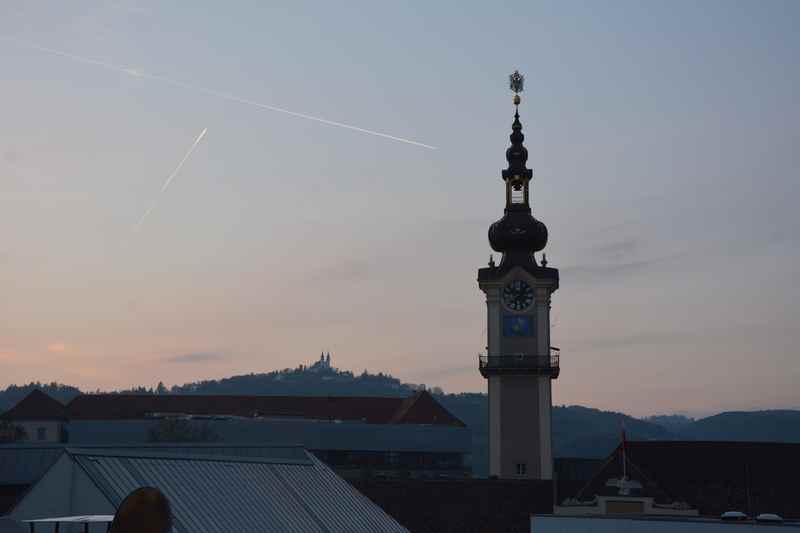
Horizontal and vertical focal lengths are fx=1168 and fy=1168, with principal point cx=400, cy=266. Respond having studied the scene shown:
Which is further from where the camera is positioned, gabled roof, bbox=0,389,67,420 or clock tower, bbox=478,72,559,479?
gabled roof, bbox=0,389,67,420

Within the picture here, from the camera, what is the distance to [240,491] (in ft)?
145

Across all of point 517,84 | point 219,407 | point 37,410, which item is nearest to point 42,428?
point 37,410

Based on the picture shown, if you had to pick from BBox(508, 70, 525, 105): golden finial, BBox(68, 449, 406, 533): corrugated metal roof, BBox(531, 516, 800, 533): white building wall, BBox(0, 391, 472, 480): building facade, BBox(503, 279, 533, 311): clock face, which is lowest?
BBox(531, 516, 800, 533): white building wall

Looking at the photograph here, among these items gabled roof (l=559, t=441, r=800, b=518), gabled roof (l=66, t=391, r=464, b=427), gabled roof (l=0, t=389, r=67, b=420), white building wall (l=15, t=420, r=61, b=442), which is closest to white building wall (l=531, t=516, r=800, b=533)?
gabled roof (l=559, t=441, r=800, b=518)

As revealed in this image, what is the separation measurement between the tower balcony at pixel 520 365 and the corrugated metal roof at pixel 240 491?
2688cm

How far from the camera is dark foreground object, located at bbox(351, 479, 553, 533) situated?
216ft

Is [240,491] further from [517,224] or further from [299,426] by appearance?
[299,426]

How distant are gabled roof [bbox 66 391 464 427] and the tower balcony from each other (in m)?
85.0

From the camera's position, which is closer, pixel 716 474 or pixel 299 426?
pixel 716 474

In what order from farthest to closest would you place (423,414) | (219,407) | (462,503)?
(219,407) < (423,414) < (462,503)

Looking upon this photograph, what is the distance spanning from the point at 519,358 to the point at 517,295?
4.37 m

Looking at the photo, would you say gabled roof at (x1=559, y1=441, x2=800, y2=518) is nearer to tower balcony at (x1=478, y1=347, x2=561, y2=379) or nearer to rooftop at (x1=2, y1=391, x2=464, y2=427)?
tower balcony at (x1=478, y1=347, x2=561, y2=379)

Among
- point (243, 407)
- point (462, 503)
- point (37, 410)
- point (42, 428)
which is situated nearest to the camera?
point (462, 503)


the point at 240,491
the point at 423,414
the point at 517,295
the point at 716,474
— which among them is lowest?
the point at 240,491
